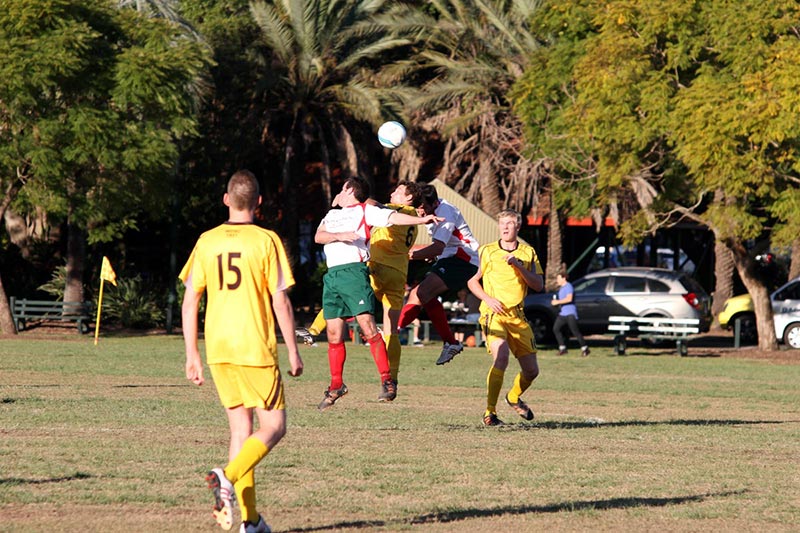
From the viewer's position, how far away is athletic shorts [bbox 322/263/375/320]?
12242 millimetres

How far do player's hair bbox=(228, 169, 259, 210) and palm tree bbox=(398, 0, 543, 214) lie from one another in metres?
31.3

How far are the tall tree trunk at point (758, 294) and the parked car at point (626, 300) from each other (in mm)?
1385

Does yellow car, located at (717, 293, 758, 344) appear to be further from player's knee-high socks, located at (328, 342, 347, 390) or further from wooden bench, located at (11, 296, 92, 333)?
player's knee-high socks, located at (328, 342, 347, 390)

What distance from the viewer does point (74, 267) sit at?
117 ft

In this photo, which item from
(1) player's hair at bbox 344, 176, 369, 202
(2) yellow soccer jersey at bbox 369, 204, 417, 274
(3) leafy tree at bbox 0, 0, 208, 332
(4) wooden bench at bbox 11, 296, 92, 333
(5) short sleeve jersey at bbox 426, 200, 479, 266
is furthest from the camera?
(4) wooden bench at bbox 11, 296, 92, 333

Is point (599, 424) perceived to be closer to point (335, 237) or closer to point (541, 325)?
point (335, 237)

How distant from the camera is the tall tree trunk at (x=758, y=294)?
31.3 m

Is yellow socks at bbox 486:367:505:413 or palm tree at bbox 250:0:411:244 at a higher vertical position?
palm tree at bbox 250:0:411:244

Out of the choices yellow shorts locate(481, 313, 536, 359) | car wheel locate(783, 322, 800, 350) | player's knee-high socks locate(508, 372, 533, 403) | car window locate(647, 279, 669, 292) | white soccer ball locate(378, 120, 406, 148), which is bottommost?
player's knee-high socks locate(508, 372, 533, 403)

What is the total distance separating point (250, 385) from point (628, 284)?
27.1 m

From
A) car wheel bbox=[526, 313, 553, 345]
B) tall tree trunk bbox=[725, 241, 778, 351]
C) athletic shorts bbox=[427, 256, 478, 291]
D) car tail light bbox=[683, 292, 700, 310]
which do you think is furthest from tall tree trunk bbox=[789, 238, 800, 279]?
athletic shorts bbox=[427, 256, 478, 291]

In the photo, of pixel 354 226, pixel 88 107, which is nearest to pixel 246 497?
pixel 354 226

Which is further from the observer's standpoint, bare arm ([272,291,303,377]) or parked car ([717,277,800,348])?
parked car ([717,277,800,348])

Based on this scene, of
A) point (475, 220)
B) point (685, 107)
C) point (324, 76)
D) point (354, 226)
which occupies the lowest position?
point (354, 226)
